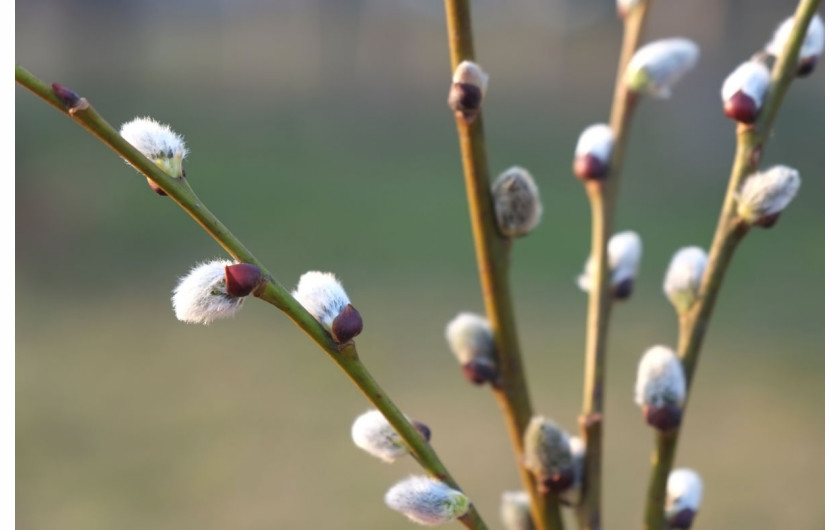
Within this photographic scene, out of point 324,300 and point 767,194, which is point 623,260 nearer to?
point 767,194

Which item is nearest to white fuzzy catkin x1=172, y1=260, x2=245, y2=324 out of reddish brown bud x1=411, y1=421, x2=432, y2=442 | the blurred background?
reddish brown bud x1=411, y1=421, x2=432, y2=442

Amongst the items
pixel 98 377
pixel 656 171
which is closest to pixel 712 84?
pixel 656 171

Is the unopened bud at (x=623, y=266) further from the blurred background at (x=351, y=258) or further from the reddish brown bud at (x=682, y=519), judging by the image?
the blurred background at (x=351, y=258)

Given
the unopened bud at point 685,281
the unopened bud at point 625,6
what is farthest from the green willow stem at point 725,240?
the unopened bud at point 625,6

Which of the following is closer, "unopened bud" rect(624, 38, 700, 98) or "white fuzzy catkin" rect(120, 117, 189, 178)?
"white fuzzy catkin" rect(120, 117, 189, 178)

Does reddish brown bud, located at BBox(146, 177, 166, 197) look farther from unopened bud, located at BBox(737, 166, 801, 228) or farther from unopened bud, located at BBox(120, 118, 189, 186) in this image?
unopened bud, located at BBox(737, 166, 801, 228)

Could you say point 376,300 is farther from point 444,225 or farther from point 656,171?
point 656,171
